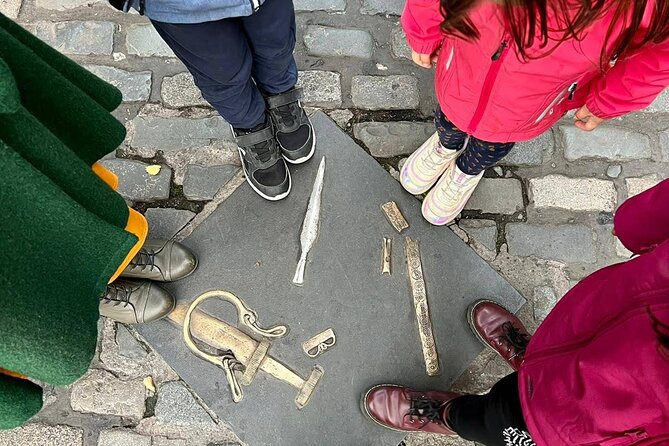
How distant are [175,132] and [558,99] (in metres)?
1.63

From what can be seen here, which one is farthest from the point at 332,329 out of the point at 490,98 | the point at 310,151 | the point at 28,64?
the point at 28,64

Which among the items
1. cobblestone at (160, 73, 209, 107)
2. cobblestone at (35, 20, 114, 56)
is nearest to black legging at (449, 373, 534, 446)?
cobblestone at (160, 73, 209, 107)

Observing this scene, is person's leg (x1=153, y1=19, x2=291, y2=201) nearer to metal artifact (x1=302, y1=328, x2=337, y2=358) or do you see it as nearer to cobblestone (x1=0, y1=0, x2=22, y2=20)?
metal artifact (x1=302, y1=328, x2=337, y2=358)

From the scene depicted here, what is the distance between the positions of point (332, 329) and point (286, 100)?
3.24ft

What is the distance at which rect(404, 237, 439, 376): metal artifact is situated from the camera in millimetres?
2170

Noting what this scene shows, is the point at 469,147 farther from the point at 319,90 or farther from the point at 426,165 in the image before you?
the point at 319,90

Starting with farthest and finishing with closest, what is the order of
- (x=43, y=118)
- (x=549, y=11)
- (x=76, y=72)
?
(x=76, y=72) → (x=43, y=118) → (x=549, y=11)

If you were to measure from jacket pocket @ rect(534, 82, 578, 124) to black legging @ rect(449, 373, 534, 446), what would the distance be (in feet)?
2.73

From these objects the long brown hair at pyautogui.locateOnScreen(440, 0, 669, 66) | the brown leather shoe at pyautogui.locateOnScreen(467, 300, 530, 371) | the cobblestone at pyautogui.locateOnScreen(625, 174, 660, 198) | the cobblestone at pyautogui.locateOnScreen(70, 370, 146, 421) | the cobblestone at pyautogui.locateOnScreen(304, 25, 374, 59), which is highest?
the long brown hair at pyautogui.locateOnScreen(440, 0, 669, 66)

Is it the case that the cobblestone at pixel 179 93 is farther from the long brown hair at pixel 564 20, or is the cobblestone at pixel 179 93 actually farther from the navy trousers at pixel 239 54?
the long brown hair at pixel 564 20

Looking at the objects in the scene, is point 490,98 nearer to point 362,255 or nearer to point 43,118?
point 362,255

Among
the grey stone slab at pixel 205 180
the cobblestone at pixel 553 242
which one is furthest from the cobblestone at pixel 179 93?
the cobblestone at pixel 553 242

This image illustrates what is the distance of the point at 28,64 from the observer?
1213 millimetres

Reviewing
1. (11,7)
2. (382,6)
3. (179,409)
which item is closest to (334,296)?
(179,409)
